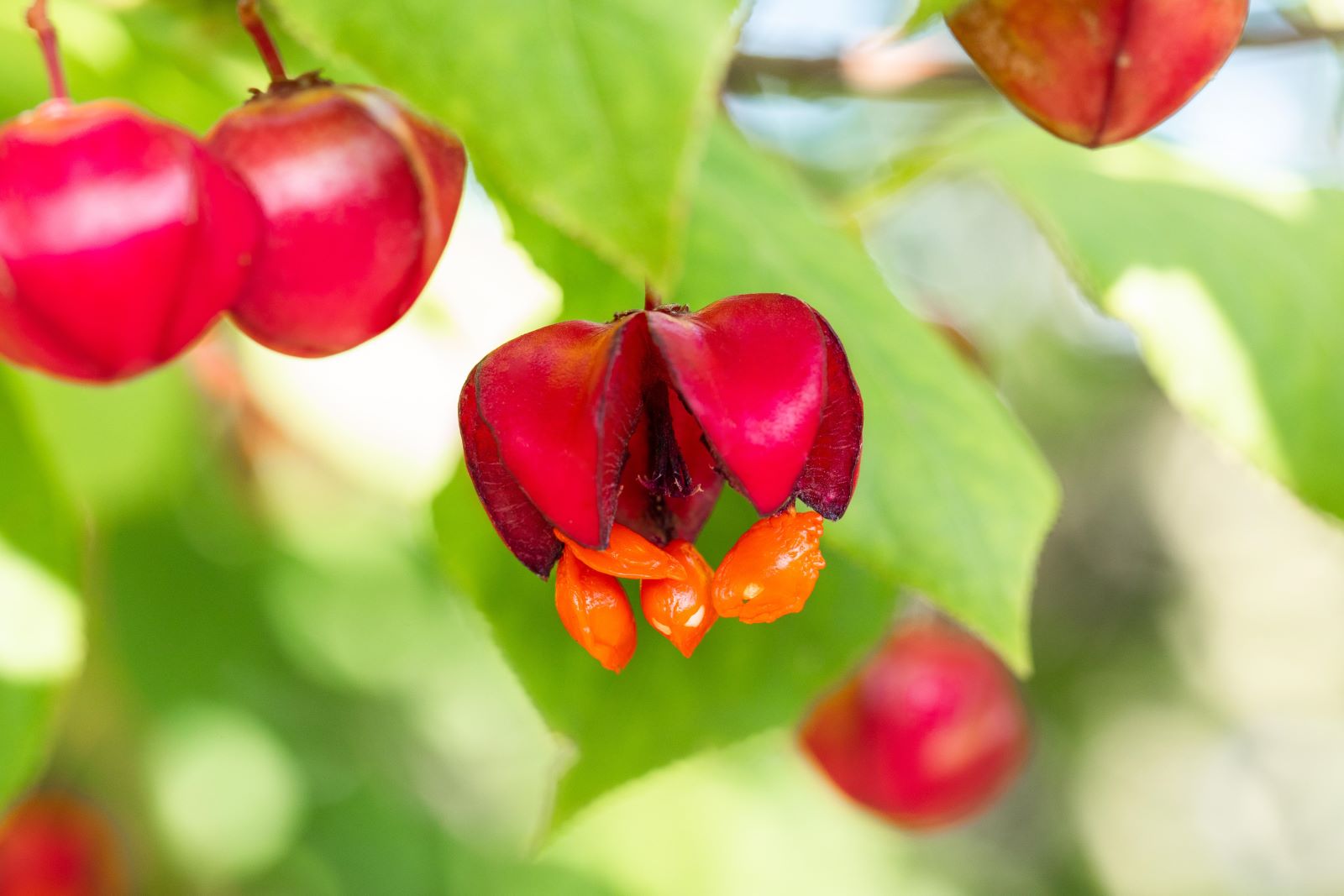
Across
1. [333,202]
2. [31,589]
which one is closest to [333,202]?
[333,202]

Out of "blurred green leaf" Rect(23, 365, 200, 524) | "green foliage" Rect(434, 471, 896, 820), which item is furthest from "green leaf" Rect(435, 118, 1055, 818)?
"blurred green leaf" Rect(23, 365, 200, 524)

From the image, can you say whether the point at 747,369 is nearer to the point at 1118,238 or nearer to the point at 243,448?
the point at 1118,238

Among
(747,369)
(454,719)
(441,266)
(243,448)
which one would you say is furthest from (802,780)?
(747,369)

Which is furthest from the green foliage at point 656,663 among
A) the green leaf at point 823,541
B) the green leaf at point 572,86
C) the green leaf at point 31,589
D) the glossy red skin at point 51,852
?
the glossy red skin at point 51,852

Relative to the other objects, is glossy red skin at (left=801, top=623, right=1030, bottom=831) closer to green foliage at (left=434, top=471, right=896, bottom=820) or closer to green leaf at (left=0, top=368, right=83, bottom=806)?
green foliage at (left=434, top=471, right=896, bottom=820)

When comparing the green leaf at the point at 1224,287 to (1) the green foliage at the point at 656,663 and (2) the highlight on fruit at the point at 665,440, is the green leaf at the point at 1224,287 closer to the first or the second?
(1) the green foliage at the point at 656,663

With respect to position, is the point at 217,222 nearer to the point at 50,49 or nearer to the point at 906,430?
the point at 50,49
